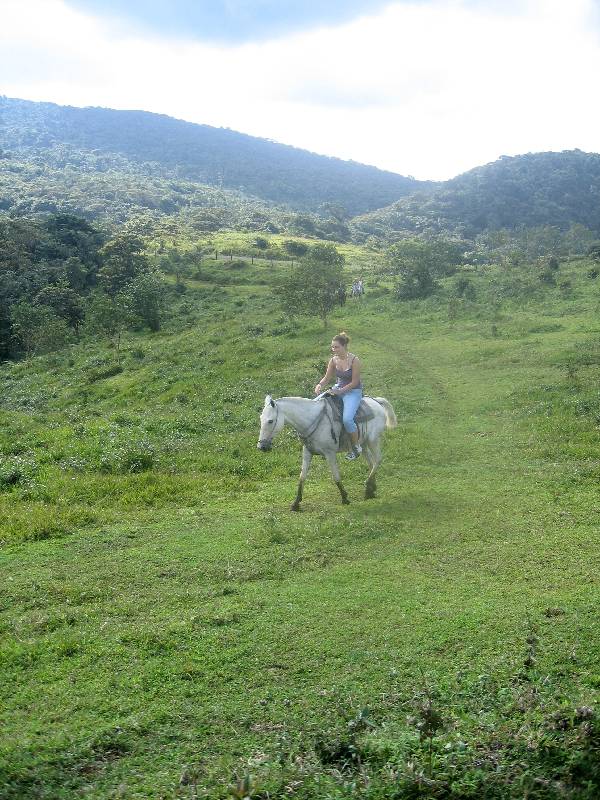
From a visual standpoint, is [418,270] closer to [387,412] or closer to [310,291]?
[310,291]

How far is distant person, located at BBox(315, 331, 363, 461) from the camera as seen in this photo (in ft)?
40.9

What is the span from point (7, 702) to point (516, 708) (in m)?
4.97

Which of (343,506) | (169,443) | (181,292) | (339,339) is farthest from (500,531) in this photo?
(181,292)

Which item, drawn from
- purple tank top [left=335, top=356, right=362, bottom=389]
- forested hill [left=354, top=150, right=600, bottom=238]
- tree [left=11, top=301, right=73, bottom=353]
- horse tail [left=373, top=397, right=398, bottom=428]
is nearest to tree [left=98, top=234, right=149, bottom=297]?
tree [left=11, top=301, right=73, bottom=353]

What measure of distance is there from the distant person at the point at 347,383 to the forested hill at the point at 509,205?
144m

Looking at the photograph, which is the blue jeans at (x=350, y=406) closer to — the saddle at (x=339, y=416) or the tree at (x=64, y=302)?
the saddle at (x=339, y=416)

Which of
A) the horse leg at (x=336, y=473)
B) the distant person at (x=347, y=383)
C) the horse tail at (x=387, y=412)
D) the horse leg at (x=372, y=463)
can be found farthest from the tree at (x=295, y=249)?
the horse leg at (x=336, y=473)

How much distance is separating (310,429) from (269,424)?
3.06 ft

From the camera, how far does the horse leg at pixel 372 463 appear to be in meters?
13.0

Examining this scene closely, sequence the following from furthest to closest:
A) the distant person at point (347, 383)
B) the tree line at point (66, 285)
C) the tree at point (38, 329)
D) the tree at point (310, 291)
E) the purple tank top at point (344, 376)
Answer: the tree at point (38, 329) < the tree line at point (66, 285) < the tree at point (310, 291) < the purple tank top at point (344, 376) < the distant person at point (347, 383)

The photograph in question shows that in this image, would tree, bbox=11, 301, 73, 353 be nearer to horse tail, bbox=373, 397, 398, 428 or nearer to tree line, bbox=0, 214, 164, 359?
tree line, bbox=0, 214, 164, 359

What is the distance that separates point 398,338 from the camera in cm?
3384

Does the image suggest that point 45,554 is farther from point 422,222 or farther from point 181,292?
point 422,222

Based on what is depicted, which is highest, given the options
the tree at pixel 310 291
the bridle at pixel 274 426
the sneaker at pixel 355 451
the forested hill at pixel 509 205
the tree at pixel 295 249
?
the forested hill at pixel 509 205
